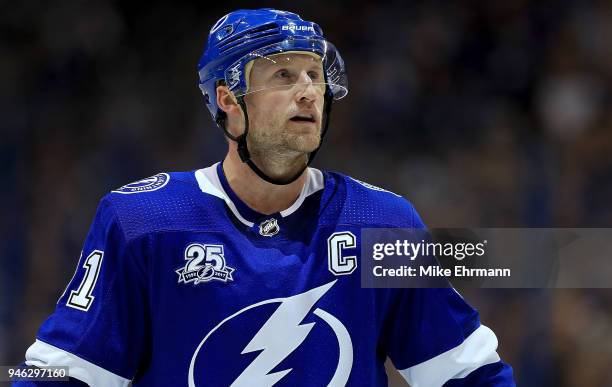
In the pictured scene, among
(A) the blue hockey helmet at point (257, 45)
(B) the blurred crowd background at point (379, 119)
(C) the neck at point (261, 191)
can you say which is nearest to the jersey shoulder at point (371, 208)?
(C) the neck at point (261, 191)

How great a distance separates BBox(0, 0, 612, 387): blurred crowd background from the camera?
514cm

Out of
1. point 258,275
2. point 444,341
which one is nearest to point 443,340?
point 444,341

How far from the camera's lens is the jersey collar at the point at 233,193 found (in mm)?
2602

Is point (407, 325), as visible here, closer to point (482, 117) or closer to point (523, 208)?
point (523, 208)

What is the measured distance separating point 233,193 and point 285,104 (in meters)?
0.29

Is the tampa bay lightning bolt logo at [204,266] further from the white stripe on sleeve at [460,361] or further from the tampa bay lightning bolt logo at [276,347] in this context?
the white stripe on sleeve at [460,361]

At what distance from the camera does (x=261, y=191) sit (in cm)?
265

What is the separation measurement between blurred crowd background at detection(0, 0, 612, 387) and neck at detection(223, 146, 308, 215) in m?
2.33

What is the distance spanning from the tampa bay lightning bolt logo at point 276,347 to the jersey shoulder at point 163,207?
28cm

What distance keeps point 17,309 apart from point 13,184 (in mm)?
772

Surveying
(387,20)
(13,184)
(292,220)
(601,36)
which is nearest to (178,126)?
(13,184)

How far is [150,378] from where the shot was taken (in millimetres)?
2533

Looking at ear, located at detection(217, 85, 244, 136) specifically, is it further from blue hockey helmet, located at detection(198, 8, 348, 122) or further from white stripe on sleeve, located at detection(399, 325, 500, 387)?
white stripe on sleeve, located at detection(399, 325, 500, 387)

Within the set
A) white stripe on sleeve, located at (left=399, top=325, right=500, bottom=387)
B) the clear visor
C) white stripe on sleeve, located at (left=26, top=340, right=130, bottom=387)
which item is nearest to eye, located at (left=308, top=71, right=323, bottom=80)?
the clear visor
